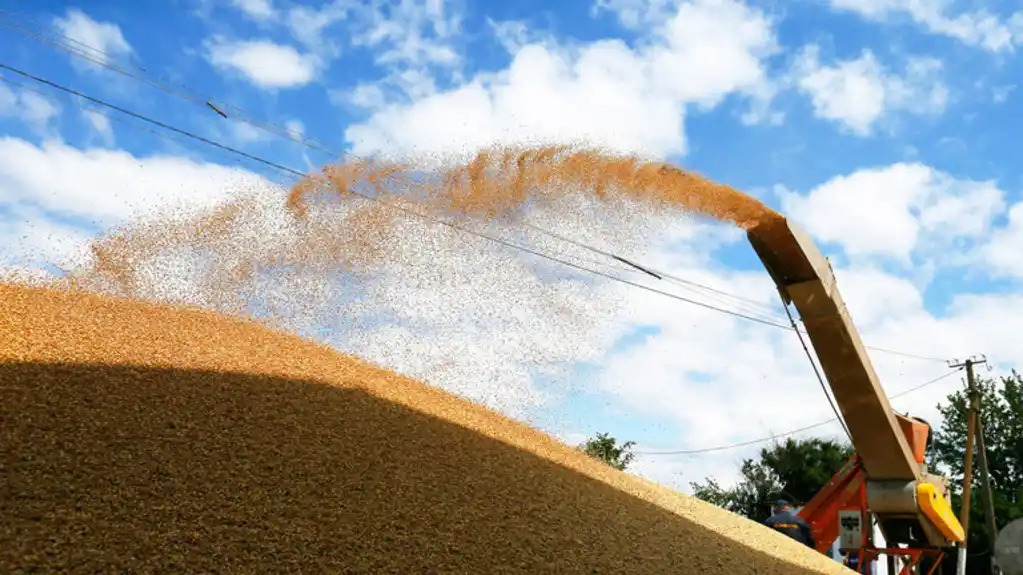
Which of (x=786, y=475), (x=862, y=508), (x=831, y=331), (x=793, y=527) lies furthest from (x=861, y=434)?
(x=786, y=475)

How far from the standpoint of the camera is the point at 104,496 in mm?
4840

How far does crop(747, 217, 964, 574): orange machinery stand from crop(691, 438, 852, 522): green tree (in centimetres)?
2791

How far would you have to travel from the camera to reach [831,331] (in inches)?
300

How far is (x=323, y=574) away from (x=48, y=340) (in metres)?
4.30

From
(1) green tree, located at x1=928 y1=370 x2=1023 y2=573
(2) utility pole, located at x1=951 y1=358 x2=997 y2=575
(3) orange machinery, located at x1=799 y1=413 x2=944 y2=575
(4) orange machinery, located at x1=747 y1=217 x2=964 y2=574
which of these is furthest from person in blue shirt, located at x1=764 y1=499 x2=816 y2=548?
(1) green tree, located at x1=928 y1=370 x2=1023 y2=573

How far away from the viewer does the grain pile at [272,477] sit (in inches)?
183

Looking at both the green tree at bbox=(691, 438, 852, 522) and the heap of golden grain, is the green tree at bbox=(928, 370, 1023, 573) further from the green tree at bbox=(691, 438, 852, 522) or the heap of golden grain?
the heap of golden grain

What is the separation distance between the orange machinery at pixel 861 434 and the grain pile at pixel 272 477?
32.9 inches

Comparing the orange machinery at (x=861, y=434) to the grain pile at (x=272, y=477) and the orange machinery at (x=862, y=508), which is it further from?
the grain pile at (x=272, y=477)

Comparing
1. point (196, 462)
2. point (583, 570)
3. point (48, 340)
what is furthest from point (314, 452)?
point (48, 340)

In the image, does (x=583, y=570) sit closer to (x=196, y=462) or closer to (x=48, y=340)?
(x=196, y=462)

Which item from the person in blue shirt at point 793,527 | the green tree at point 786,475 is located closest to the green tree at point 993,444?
the green tree at point 786,475

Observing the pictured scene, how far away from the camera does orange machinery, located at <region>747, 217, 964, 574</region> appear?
759 cm

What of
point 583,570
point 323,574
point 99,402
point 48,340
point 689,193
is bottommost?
point 323,574
